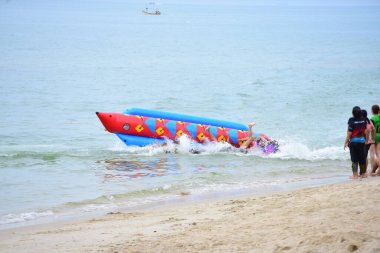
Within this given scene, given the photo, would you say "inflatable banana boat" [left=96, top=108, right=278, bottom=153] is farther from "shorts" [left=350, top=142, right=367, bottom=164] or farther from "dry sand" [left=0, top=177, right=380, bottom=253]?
"dry sand" [left=0, top=177, right=380, bottom=253]

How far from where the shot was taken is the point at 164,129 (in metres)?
14.2

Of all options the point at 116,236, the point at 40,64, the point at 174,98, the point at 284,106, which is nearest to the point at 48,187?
the point at 116,236

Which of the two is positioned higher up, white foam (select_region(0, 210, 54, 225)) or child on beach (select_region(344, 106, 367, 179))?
child on beach (select_region(344, 106, 367, 179))

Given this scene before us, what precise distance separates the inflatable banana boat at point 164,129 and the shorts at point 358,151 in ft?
15.1

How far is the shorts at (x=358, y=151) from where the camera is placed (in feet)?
32.2

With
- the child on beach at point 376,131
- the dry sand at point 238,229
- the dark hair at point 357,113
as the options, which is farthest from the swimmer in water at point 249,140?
the dry sand at point 238,229

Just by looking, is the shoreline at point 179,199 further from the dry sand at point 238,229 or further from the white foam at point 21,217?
the dry sand at point 238,229

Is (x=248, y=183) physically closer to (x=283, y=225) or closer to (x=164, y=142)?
(x=164, y=142)

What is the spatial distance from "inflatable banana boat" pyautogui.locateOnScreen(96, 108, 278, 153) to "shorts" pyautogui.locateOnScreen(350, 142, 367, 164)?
459 centimetres

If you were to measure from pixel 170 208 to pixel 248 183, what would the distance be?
282 centimetres

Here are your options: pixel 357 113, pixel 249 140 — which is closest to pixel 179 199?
pixel 357 113

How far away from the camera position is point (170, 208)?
928 cm

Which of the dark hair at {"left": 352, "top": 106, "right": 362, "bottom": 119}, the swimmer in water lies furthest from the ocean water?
the dark hair at {"left": 352, "top": 106, "right": 362, "bottom": 119}

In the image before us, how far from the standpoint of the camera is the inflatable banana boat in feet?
45.7
